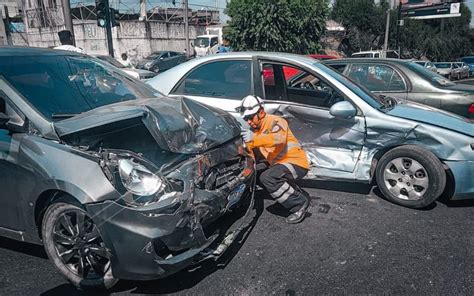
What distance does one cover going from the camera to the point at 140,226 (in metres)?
2.57

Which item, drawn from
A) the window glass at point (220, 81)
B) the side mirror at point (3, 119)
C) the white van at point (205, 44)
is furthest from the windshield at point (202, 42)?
the side mirror at point (3, 119)

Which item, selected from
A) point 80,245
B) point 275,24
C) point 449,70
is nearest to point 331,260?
point 80,245

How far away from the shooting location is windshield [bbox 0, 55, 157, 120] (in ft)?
10.7

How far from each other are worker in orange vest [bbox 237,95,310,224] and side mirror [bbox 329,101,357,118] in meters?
0.57

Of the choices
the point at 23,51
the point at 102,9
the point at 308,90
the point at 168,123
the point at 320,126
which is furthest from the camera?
the point at 102,9

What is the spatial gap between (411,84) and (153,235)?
16.3ft

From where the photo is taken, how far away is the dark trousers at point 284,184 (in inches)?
153

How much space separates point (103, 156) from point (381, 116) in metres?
2.88

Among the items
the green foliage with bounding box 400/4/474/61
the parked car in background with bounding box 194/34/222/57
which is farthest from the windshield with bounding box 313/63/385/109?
the green foliage with bounding box 400/4/474/61

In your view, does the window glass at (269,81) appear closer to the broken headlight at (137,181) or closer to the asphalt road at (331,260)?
the asphalt road at (331,260)

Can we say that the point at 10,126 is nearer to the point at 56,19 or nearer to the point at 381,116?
the point at 381,116

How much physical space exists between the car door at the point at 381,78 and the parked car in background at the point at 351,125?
1309 millimetres

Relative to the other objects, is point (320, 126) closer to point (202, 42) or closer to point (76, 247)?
point (76, 247)

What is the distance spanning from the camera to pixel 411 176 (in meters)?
4.13
